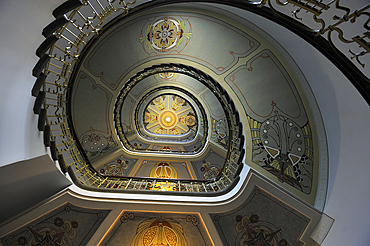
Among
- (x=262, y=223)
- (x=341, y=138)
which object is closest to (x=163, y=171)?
(x=262, y=223)

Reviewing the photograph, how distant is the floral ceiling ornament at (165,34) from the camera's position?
4.55 m

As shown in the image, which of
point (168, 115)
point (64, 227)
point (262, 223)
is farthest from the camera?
A: point (168, 115)

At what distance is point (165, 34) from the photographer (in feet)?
15.6

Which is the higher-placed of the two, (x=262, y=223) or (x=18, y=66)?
A: (x=18, y=66)

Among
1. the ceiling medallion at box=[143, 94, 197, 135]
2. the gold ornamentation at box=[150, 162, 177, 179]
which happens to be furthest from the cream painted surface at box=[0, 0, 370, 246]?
the ceiling medallion at box=[143, 94, 197, 135]

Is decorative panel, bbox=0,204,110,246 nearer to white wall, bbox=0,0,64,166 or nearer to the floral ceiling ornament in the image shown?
white wall, bbox=0,0,64,166

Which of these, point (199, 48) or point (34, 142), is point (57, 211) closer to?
point (34, 142)

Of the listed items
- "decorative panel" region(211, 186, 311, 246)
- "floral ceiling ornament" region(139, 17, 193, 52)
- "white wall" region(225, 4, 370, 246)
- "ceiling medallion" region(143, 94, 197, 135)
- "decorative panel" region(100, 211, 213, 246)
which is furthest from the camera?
"ceiling medallion" region(143, 94, 197, 135)

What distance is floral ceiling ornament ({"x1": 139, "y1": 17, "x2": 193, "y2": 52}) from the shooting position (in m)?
4.55

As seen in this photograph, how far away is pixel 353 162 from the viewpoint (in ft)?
9.98

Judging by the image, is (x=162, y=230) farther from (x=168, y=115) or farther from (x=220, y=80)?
(x=168, y=115)

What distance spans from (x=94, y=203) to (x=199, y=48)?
14.7 ft

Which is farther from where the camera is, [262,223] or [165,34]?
[165,34]

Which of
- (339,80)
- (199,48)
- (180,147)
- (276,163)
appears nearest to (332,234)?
(276,163)
